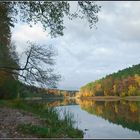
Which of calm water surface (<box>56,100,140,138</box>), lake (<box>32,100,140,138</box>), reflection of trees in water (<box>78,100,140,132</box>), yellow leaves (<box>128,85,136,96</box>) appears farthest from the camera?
yellow leaves (<box>128,85,136,96</box>)

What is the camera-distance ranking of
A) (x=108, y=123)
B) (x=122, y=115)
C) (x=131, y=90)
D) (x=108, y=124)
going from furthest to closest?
(x=131, y=90), (x=122, y=115), (x=108, y=123), (x=108, y=124)

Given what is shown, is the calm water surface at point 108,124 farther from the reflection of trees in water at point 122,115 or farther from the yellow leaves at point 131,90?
the yellow leaves at point 131,90

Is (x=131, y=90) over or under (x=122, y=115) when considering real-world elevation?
over

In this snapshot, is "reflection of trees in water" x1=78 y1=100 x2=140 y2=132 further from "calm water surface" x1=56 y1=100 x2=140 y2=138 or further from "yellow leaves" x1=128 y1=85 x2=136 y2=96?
"yellow leaves" x1=128 y1=85 x2=136 y2=96

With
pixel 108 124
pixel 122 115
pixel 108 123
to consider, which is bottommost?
pixel 108 124

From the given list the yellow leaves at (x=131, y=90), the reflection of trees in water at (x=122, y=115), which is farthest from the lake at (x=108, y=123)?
the yellow leaves at (x=131, y=90)

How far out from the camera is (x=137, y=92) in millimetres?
157750

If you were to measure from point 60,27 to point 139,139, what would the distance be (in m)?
12.4

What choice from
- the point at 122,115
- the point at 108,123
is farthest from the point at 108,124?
the point at 122,115

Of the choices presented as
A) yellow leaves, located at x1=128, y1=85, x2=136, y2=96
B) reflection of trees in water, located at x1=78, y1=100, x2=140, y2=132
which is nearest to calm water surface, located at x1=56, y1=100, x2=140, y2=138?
reflection of trees in water, located at x1=78, y1=100, x2=140, y2=132

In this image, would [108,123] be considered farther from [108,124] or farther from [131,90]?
[131,90]

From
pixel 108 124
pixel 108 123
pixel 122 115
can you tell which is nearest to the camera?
pixel 108 124

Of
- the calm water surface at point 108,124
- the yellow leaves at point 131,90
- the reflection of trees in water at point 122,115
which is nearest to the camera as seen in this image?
the calm water surface at point 108,124

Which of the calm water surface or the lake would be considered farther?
the lake
